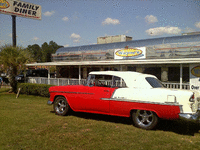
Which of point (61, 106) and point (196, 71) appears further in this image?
point (196, 71)

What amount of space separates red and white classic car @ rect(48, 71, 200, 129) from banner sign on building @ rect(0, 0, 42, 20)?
21.3 meters

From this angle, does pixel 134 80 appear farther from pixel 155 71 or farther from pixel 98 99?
pixel 155 71

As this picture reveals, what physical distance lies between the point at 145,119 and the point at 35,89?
11.6 metres

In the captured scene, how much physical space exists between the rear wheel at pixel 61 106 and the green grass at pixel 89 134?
0.31m

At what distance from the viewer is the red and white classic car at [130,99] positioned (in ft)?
18.3

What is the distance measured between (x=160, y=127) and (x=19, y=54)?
1461 cm

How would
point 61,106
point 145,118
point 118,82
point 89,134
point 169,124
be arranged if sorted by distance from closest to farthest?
point 89,134 → point 145,118 → point 118,82 → point 169,124 → point 61,106

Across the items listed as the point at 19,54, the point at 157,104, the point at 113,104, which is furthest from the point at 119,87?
the point at 19,54

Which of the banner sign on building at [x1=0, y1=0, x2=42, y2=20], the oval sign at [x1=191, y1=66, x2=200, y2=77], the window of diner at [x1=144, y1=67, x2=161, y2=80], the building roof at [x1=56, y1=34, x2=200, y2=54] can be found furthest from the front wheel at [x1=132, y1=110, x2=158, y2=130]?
the banner sign on building at [x1=0, y1=0, x2=42, y2=20]

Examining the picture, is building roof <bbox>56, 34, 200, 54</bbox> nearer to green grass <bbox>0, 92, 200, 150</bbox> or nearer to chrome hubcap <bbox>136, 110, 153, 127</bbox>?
green grass <bbox>0, 92, 200, 150</bbox>

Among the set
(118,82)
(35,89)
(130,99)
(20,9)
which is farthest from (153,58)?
(20,9)

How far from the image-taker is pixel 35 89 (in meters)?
15.9

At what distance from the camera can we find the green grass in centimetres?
488

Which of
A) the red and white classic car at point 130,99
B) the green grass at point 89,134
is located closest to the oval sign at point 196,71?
the green grass at point 89,134
